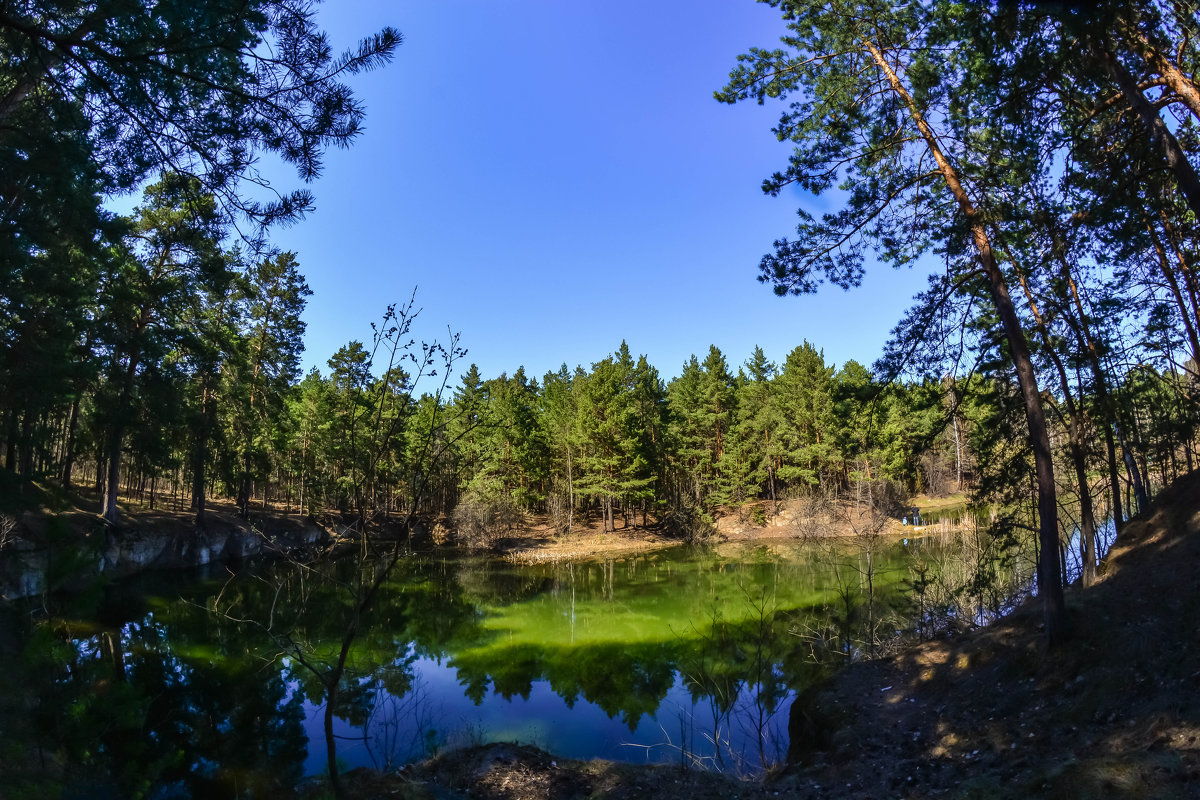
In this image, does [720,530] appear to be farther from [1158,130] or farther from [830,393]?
[1158,130]

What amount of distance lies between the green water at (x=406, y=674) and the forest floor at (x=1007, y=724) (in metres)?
1.34

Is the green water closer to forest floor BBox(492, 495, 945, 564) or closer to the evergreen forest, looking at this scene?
the evergreen forest

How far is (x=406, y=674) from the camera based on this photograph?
13.2m

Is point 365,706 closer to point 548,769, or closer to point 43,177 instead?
point 548,769

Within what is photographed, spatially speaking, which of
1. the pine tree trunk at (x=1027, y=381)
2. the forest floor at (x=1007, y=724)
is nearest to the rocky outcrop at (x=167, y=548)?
the forest floor at (x=1007, y=724)

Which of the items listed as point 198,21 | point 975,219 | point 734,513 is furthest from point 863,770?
A: point 734,513

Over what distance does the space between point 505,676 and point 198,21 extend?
1348 cm

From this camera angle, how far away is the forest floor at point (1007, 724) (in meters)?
4.65

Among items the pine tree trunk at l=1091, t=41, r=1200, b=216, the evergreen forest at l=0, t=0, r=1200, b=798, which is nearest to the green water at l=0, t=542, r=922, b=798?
the evergreen forest at l=0, t=0, r=1200, b=798

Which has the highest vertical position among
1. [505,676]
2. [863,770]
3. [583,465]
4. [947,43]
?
[947,43]

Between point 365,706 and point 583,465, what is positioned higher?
point 583,465

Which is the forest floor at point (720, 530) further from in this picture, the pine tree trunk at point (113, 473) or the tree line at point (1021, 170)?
the tree line at point (1021, 170)

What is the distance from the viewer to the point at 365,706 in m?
11.0

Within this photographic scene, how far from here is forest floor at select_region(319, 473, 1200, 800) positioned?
465 cm
